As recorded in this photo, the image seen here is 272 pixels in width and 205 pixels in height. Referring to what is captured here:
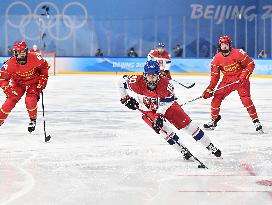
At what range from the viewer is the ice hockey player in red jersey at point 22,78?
6812 mm

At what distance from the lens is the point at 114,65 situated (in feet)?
72.4

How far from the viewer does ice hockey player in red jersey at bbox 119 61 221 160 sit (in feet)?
15.6

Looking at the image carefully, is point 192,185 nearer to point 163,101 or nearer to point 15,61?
point 163,101

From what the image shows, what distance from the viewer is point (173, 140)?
199 inches

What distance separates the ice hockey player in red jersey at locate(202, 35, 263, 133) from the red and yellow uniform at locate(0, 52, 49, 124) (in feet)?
6.57

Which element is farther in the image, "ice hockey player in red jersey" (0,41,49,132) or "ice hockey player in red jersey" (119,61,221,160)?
"ice hockey player in red jersey" (0,41,49,132)

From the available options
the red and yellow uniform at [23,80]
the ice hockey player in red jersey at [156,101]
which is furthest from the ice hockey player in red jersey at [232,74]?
the ice hockey player in red jersey at [156,101]

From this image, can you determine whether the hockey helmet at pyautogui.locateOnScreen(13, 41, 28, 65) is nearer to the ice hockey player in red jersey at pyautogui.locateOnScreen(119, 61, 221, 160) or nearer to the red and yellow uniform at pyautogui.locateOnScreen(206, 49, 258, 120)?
the ice hockey player in red jersey at pyautogui.locateOnScreen(119, 61, 221, 160)

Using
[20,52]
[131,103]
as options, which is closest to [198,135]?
[131,103]

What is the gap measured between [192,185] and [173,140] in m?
0.96

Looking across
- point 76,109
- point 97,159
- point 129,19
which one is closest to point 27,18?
point 129,19

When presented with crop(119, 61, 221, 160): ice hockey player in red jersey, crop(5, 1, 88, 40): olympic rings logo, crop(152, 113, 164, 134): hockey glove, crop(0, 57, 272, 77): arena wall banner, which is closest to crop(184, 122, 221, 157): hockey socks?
crop(119, 61, 221, 160): ice hockey player in red jersey

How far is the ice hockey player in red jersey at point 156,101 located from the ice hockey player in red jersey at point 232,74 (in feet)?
7.90

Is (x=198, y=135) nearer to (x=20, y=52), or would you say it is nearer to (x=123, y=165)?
(x=123, y=165)
